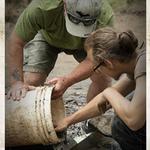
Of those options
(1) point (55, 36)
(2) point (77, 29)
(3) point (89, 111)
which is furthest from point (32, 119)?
(1) point (55, 36)

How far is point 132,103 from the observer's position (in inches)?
158

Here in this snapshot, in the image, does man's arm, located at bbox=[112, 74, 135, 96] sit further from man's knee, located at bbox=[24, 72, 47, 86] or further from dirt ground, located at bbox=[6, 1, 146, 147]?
dirt ground, located at bbox=[6, 1, 146, 147]

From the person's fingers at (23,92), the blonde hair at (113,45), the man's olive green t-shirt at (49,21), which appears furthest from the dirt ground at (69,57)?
the blonde hair at (113,45)

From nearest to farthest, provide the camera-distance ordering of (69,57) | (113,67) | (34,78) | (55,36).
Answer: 1. (113,67)
2. (55,36)
3. (34,78)
4. (69,57)

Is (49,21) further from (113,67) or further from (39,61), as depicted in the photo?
(113,67)

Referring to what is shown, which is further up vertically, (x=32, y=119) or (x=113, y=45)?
(x=113, y=45)

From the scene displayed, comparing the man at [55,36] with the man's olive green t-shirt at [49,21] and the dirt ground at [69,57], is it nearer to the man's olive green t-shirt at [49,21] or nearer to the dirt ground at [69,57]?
the man's olive green t-shirt at [49,21]

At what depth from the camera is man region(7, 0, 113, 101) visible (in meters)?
4.42

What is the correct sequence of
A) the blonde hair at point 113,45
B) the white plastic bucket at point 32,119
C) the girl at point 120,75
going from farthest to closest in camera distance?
1. the white plastic bucket at point 32,119
2. the blonde hair at point 113,45
3. the girl at point 120,75

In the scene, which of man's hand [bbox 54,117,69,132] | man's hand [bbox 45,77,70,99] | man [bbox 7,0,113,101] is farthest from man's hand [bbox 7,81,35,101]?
man's hand [bbox 54,117,69,132]

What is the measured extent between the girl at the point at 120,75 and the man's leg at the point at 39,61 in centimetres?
62

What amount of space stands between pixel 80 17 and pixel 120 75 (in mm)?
373

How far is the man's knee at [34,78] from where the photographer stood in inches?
192

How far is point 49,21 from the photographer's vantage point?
457 centimetres
